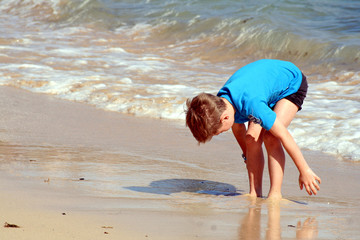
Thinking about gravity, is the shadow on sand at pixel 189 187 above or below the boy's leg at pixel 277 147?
below

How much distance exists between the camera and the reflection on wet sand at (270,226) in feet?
7.75

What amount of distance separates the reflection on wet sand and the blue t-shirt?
44cm

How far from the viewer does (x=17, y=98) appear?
6.56 metres

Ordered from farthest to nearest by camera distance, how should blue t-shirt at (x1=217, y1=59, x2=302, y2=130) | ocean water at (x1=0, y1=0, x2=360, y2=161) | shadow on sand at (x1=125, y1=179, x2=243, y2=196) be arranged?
ocean water at (x1=0, y1=0, x2=360, y2=161), shadow on sand at (x1=125, y1=179, x2=243, y2=196), blue t-shirt at (x1=217, y1=59, x2=302, y2=130)

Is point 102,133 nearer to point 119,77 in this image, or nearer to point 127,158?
point 127,158

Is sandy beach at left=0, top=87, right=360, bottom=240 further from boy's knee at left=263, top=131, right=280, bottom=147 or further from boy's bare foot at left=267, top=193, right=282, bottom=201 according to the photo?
boy's knee at left=263, top=131, right=280, bottom=147

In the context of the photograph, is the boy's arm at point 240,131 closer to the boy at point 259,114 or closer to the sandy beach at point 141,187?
the boy at point 259,114

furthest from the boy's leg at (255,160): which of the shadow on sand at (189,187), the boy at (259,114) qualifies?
the shadow on sand at (189,187)

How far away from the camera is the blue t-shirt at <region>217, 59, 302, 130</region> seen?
2.92 meters

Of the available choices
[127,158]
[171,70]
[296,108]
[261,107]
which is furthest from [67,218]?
[171,70]

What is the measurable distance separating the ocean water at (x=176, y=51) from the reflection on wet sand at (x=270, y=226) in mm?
1966

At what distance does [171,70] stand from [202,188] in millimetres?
5574

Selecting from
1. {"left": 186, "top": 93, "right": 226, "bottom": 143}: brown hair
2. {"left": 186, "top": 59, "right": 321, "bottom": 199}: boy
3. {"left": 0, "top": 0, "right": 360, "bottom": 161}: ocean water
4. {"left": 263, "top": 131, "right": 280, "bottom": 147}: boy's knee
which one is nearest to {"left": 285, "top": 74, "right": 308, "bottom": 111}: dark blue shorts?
{"left": 186, "top": 59, "right": 321, "bottom": 199}: boy

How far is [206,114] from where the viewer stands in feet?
9.68
